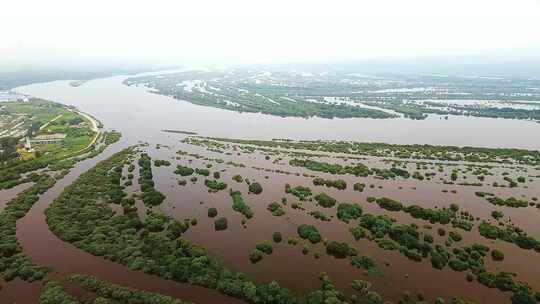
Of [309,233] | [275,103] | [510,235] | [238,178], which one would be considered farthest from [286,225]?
[275,103]

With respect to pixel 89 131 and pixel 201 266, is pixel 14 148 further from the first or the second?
pixel 201 266

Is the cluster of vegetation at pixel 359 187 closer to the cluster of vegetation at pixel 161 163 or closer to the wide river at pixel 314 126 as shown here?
the wide river at pixel 314 126

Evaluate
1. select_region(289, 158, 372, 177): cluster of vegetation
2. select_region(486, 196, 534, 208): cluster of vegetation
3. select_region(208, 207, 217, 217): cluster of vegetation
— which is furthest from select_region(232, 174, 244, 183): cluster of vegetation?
select_region(486, 196, 534, 208): cluster of vegetation

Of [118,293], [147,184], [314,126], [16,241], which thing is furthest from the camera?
[314,126]

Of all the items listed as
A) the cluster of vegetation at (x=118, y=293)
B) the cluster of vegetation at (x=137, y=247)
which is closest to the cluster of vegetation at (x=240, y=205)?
the cluster of vegetation at (x=137, y=247)

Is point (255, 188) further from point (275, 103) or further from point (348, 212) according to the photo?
point (275, 103)
